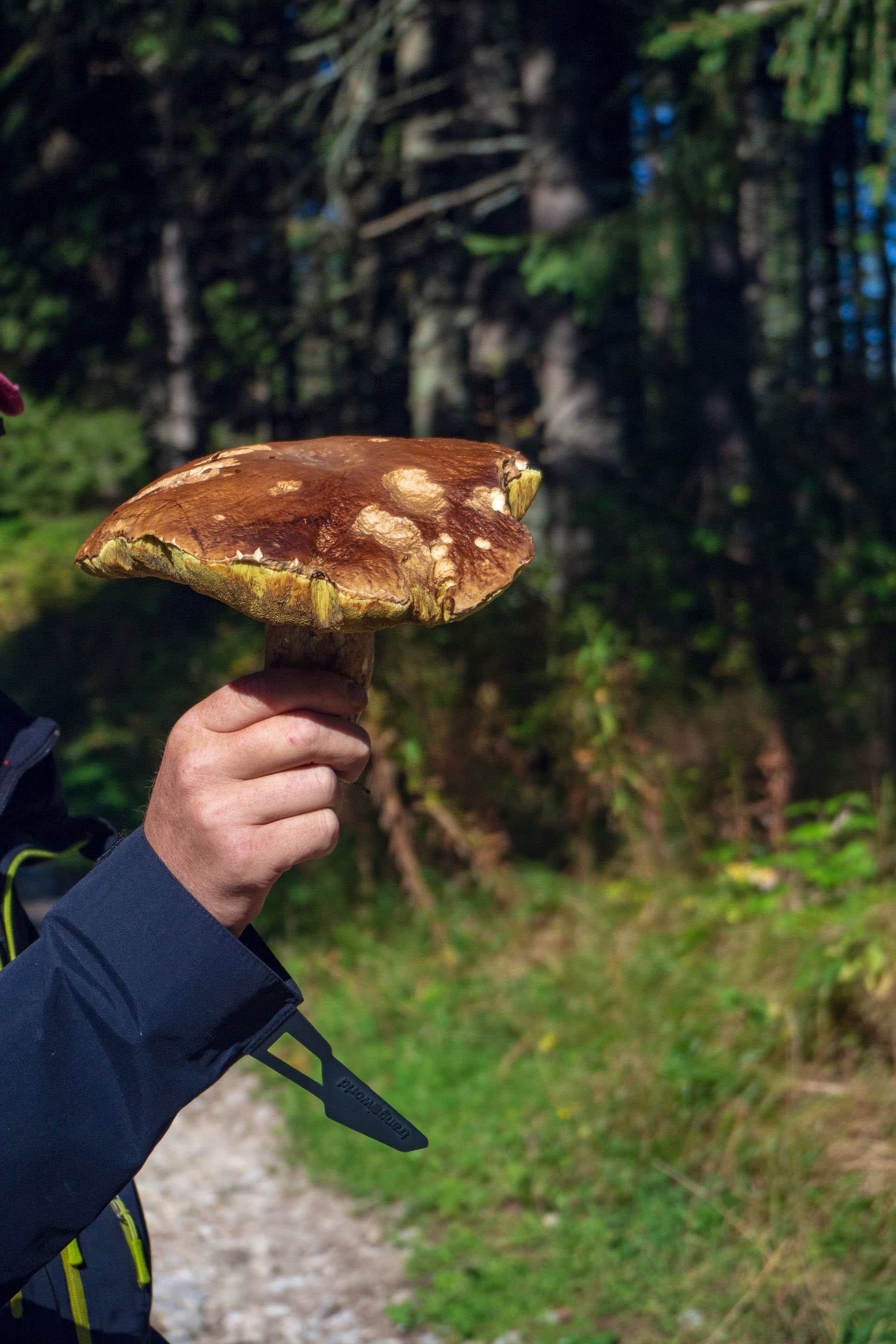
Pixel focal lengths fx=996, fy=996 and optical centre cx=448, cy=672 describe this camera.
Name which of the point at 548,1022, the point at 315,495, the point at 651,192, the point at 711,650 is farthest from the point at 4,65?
the point at 315,495

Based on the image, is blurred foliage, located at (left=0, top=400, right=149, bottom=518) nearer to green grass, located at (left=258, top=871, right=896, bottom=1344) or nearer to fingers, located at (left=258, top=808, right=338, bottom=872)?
green grass, located at (left=258, top=871, right=896, bottom=1344)

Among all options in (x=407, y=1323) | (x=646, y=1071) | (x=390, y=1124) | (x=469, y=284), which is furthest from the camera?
(x=469, y=284)

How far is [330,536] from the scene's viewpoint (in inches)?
38.5

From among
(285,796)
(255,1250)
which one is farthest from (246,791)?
(255,1250)

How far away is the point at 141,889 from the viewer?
0.96 meters

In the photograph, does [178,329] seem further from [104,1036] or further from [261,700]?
[104,1036]

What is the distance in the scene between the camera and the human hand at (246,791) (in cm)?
96

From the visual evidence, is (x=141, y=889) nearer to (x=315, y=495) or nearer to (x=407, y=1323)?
(x=315, y=495)

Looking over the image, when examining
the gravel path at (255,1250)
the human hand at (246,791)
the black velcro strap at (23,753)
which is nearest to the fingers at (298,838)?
the human hand at (246,791)

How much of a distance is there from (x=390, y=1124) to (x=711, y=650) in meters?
4.43

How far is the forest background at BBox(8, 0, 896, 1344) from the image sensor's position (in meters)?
2.92

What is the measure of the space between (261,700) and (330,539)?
0.17m

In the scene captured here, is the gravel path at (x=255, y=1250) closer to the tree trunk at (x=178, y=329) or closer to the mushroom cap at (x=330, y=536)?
the mushroom cap at (x=330, y=536)

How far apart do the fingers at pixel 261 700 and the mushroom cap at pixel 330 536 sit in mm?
59
